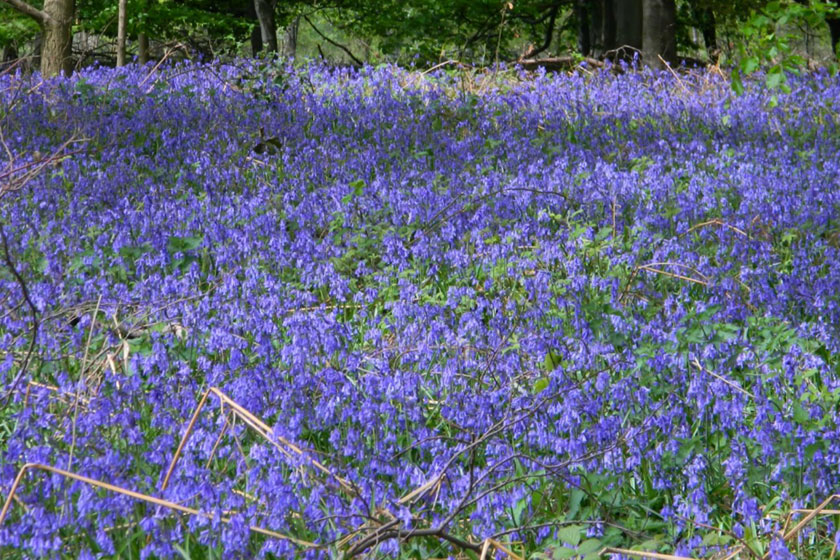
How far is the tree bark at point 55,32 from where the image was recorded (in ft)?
31.8

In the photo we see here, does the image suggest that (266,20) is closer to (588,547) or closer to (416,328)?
(416,328)

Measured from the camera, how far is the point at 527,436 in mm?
3061

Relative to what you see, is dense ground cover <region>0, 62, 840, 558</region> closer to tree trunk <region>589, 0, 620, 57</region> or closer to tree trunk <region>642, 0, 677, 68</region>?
tree trunk <region>642, 0, 677, 68</region>

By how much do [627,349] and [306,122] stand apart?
14.9 feet

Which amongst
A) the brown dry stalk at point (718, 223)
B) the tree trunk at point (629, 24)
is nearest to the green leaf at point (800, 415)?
the brown dry stalk at point (718, 223)

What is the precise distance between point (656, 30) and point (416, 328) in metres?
9.83

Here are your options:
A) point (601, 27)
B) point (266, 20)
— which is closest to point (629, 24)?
point (601, 27)

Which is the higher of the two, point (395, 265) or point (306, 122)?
point (306, 122)

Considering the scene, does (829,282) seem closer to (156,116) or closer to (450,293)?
(450,293)

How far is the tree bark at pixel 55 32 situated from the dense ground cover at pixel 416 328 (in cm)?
184

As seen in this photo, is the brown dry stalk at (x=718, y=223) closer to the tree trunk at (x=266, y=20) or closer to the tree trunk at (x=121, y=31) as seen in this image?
the tree trunk at (x=121, y=31)

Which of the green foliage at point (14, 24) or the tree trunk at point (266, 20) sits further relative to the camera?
the green foliage at point (14, 24)

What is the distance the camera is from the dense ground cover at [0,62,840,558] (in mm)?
2592

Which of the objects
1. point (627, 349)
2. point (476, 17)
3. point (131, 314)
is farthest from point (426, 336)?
point (476, 17)
